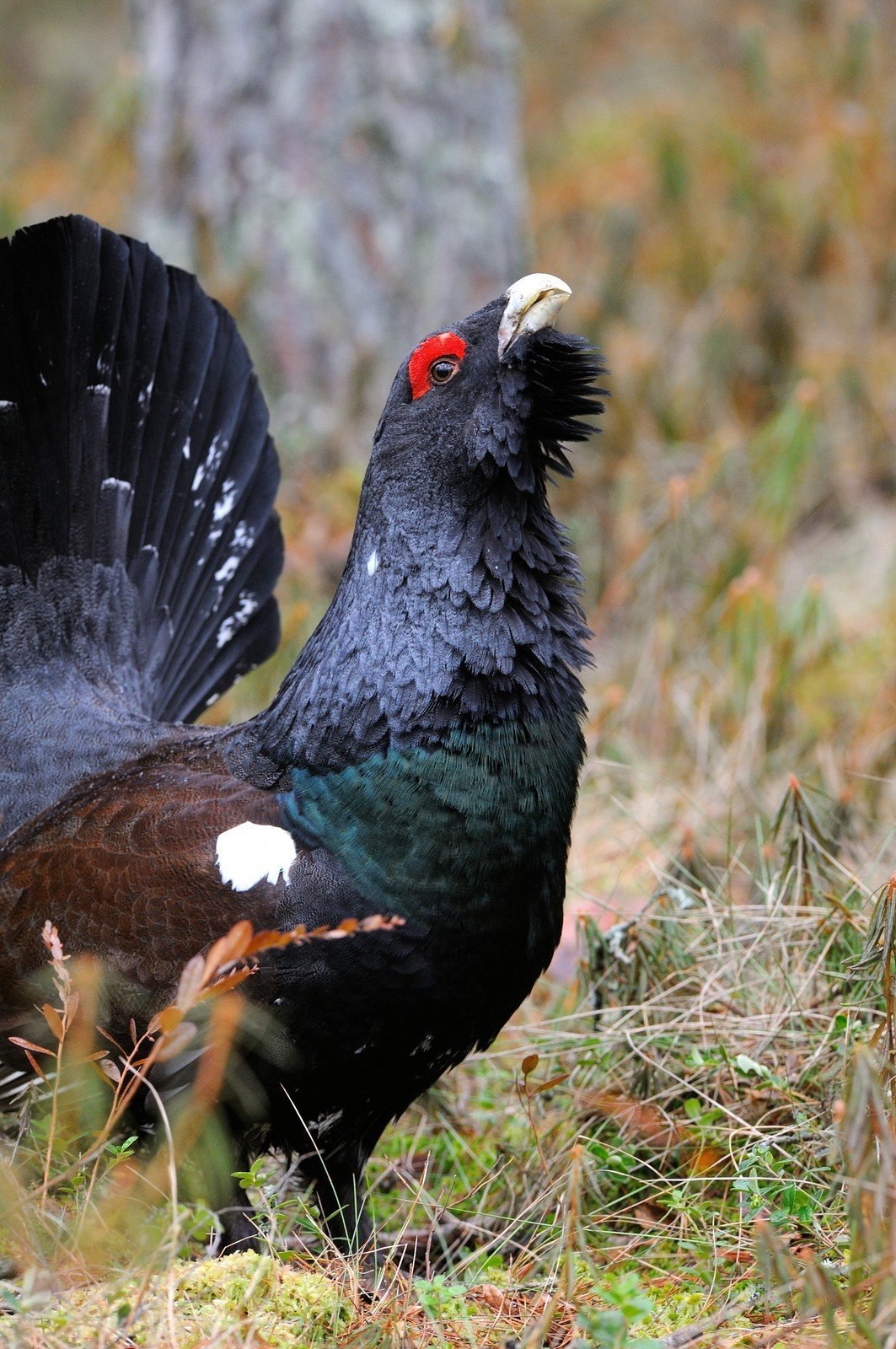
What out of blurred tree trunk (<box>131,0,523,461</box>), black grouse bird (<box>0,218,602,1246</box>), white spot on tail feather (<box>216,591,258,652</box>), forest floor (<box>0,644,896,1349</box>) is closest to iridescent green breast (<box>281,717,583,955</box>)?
black grouse bird (<box>0,218,602,1246</box>)

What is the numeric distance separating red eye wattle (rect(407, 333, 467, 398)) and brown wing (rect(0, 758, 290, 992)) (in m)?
0.97

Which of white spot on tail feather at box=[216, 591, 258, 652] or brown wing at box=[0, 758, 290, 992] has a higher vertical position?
white spot on tail feather at box=[216, 591, 258, 652]

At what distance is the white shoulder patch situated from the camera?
2.74 m

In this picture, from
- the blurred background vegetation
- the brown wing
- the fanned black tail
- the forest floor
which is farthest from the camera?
the blurred background vegetation

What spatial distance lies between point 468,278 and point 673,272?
226 cm

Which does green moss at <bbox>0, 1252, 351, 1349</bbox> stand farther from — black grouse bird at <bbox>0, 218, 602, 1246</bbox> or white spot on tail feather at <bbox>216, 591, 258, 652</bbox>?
white spot on tail feather at <bbox>216, 591, 258, 652</bbox>

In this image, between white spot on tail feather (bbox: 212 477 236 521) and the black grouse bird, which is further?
white spot on tail feather (bbox: 212 477 236 521)

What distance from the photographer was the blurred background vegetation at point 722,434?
4.82m

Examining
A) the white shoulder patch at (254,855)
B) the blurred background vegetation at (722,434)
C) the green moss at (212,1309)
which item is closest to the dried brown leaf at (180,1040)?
the green moss at (212,1309)

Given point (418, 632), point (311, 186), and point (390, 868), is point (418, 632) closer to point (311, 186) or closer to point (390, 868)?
point (390, 868)

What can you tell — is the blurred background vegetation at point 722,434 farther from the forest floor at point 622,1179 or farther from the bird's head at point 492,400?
the bird's head at point 492,400

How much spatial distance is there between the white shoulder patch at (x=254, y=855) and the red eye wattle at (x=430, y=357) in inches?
40.3

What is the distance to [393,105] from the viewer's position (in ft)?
20.5

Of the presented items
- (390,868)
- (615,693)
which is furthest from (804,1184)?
(615,693)
